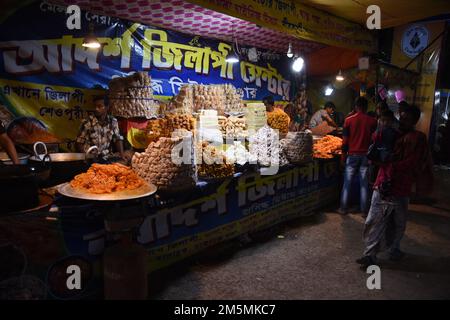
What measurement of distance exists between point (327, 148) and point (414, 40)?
6.79 m

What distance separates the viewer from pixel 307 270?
450cm

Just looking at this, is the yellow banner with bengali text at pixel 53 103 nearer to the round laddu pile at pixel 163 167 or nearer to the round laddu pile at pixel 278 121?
the round laddu pile at pixel 163 167

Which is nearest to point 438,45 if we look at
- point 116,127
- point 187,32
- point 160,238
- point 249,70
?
point 249,70

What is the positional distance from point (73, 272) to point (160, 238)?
3.44ft

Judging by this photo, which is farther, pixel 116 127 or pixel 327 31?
pixel 327 31

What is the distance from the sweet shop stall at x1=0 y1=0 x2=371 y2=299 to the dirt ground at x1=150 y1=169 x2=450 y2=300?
0.99ft

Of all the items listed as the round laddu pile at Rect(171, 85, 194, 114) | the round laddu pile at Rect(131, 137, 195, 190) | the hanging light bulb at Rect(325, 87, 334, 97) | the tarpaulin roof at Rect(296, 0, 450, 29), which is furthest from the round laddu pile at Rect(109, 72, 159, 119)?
the hanging light bulb at Rect(325, 87, 334, 97)

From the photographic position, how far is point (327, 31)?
7.33 m

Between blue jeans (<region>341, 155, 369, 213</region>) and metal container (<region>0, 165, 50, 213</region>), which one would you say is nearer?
metal container (<region>0, 165, 50, 213</region>)

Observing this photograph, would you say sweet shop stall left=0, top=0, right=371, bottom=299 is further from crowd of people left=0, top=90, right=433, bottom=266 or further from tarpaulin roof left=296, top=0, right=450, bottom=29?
tarpaulin roof left=296, top=0, right=450, bottom=29

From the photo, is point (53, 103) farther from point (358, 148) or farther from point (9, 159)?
point (358, 148)

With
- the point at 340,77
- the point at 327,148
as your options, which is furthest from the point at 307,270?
the point at 340,77

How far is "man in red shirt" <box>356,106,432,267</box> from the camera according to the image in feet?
14.4

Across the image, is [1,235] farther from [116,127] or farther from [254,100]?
[254,100]
